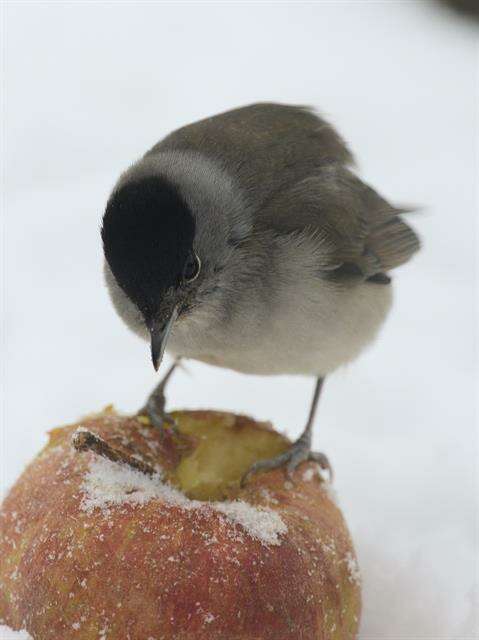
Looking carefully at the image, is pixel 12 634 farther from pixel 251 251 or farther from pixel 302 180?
pixel 302 180

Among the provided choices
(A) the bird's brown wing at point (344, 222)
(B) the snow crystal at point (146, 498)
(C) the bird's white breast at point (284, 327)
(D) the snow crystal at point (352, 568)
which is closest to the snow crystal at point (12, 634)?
(B) the snow crystal at point (146, 498)

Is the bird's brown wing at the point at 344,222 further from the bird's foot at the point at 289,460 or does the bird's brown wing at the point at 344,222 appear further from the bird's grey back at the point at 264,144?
the bird's foot at the point at 289,460

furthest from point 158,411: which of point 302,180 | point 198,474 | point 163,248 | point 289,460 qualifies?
point 302,180

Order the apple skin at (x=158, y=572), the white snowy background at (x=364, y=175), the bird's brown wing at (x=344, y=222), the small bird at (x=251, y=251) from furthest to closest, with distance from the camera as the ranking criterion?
the white snowy background at (x=364, y=175) < the bird's brown wing at (x=344, y=222) < the small bird at (x=251, y=251) < the apple skin at (x=158, y=572)

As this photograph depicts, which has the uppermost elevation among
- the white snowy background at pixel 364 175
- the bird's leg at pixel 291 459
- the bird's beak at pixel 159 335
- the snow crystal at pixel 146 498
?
the bird's beak at pixel 159 335

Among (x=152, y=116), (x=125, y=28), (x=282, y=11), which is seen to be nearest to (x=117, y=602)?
(x=152, y=116)

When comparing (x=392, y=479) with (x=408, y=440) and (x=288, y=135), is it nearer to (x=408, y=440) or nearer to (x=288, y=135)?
(x=408, y=440)
